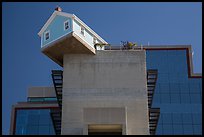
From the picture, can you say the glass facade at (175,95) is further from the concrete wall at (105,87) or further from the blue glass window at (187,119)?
the concrete wall at (105,87)

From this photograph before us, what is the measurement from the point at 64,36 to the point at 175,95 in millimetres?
41166

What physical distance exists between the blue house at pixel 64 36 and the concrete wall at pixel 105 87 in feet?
2.36

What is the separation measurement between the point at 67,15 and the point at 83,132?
8.81 meters

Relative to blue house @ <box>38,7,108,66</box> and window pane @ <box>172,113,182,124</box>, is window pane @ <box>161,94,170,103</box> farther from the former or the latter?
blue house @ <box>38,7,108,66</box>

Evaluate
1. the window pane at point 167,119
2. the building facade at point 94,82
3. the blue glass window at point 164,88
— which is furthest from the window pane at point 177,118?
the building facade at point 94,82

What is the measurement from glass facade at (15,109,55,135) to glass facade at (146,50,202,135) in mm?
18066

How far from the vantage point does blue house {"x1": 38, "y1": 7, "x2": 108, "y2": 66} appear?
29562 millimetres

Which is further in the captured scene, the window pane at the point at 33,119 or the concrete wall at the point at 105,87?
the window pane at the point at 33,119

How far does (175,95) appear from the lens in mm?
67500

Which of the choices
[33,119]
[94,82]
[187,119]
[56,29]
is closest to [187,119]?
[187,119]

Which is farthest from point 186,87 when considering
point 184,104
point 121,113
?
point 121,113

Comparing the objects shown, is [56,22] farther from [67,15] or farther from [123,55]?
[123,55]

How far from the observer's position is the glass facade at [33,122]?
6988 cm

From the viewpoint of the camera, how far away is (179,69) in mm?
69312
